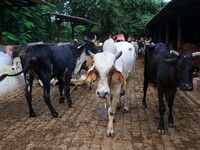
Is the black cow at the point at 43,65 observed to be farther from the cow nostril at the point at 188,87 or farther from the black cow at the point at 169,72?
the cow nostril at the point at 188,87

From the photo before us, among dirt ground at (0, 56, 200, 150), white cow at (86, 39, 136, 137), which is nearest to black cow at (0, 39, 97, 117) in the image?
dirt ground at (0, 56, 200, 150)

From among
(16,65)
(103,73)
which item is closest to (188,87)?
(103,73)

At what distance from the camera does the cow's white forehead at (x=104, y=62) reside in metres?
5.68

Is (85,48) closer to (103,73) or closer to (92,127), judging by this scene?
(92,127)

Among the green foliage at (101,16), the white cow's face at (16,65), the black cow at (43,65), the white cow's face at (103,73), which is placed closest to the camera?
the white cow's face at (103,73)

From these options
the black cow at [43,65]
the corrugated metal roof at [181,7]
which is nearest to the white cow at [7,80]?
the black cow at [43,65]

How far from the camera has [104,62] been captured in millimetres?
5754

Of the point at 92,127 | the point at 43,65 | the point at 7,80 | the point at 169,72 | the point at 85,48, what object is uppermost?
the point at 85,48

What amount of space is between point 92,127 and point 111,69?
4.73 ft

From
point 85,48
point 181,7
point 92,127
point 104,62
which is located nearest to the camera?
point 104,62

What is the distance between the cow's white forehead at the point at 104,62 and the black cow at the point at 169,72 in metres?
1.01

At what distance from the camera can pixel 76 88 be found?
11.3 meters

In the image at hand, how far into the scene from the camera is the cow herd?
5.69 metres

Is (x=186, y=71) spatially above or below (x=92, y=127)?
above
